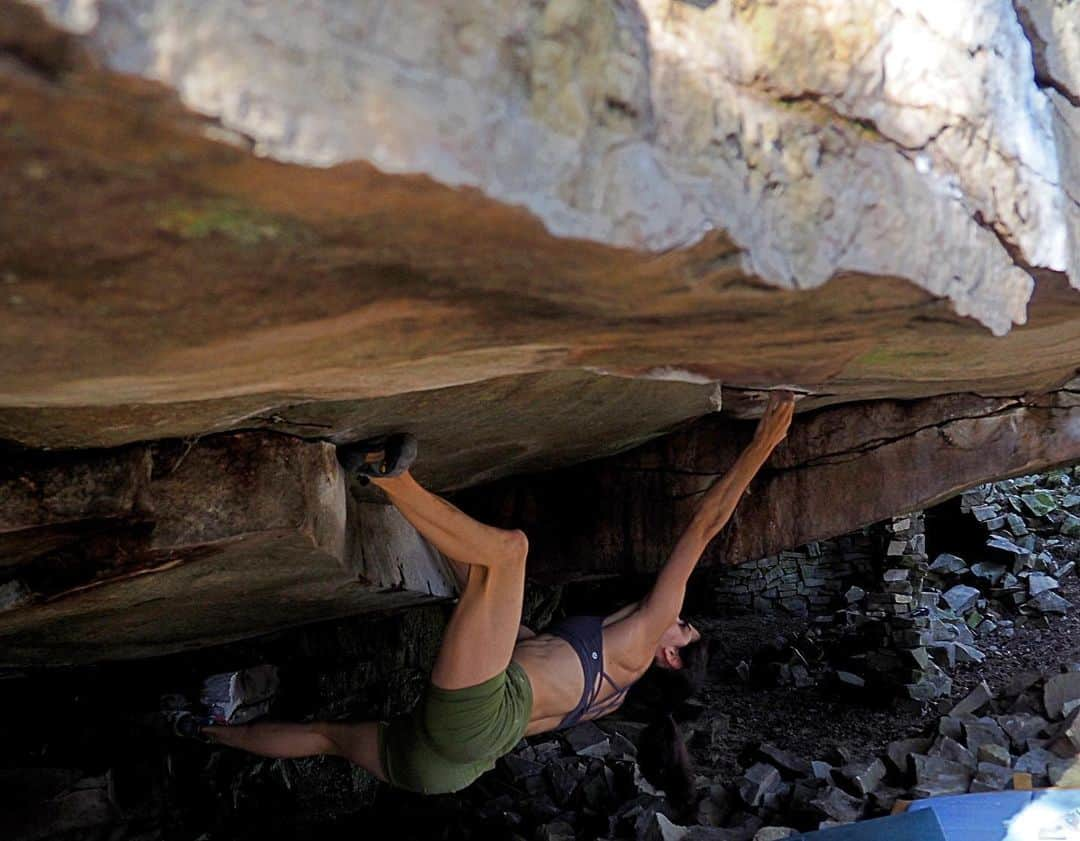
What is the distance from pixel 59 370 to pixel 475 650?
1.89 m

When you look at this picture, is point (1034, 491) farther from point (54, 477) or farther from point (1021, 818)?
point (54, 477)

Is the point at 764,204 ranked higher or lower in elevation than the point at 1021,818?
higher

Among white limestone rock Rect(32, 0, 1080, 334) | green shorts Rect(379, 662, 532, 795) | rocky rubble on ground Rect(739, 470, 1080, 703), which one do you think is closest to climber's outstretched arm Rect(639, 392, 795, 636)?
green shorts Rect(379, 662, 532, 795)

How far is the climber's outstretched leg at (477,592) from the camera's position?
114 inches

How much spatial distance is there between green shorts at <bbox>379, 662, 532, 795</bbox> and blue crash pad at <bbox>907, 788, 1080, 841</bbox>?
2180 millimetres

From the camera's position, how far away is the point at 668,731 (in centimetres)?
680

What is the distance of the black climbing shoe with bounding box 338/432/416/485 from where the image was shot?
2676mm

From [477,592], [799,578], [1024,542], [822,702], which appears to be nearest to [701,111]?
[477,592]

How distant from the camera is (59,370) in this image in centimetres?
151

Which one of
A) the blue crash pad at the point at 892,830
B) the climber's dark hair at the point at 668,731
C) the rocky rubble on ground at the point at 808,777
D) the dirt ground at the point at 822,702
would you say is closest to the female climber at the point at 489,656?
the climber's dark hair at the point at 668,731

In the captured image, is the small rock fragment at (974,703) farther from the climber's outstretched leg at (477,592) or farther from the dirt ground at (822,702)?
the climber's outstretched leg at (477,592)

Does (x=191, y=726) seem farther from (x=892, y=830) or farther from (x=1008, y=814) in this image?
(x=1008, y=814)

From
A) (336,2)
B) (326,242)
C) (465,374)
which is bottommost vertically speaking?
(465,374)

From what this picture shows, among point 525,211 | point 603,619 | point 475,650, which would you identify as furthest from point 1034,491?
point 525,211
